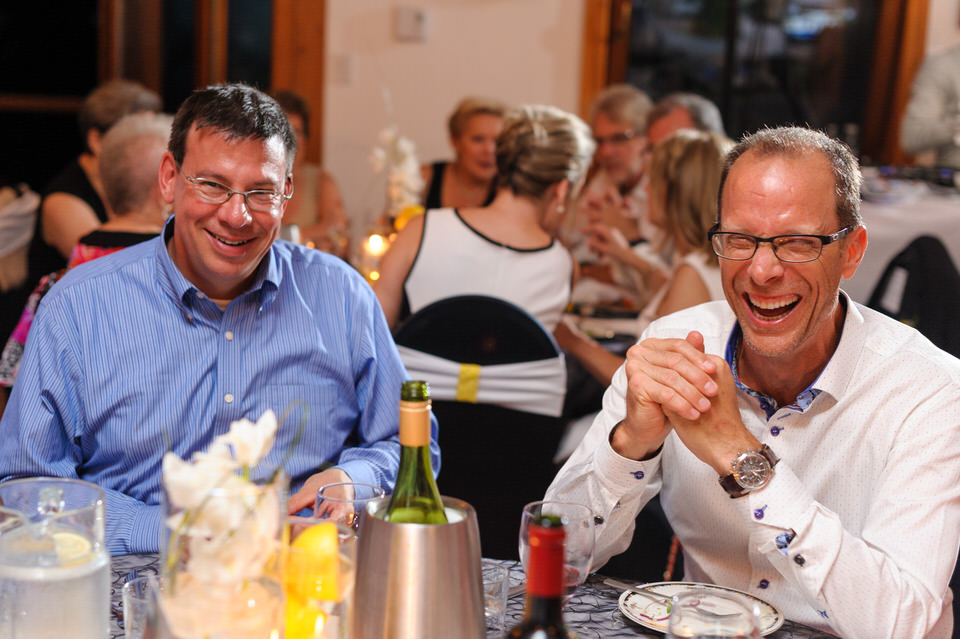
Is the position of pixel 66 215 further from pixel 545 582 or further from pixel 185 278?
pixel 545 582

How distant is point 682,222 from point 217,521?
7.35 ft

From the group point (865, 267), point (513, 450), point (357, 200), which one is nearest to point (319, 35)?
point (357, 200)

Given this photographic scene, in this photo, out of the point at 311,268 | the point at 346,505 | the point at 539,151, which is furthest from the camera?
the point at 539,151

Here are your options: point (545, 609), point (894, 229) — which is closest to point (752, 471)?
point (545, 609)

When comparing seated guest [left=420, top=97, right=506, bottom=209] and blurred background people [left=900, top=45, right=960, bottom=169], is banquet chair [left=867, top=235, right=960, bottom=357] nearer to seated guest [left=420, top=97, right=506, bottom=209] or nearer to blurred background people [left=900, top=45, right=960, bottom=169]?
seated guest [left=420, top=97, right=506, bottom=209]

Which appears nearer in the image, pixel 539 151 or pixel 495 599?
pixel 495 599

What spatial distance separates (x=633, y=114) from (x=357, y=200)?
1795 mm

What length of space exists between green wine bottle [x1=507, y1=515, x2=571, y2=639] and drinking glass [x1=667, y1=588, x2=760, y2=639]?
0.14 meters

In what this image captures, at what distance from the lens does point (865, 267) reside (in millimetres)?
4254

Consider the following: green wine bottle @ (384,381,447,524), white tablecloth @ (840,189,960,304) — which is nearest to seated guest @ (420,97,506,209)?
white tablecloth @ (840,189,960,304)

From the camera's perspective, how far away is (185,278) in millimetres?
1685

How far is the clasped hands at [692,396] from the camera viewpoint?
1.32m

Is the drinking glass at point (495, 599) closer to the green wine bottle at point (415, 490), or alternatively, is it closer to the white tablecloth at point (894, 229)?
the green wine bottle at point (415, 490)

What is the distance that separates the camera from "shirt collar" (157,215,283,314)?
1653mm
